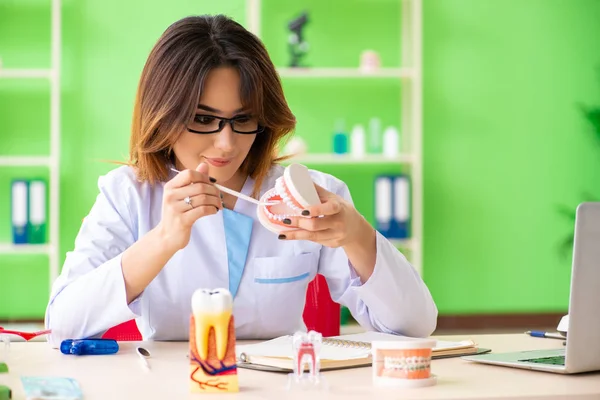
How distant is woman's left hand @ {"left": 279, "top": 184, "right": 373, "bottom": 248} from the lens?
1.55 meters

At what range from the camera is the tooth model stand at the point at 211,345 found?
1227mm

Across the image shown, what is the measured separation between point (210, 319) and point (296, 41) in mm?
3972

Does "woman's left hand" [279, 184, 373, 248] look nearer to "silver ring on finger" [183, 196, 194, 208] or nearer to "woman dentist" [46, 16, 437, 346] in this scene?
"woman dentist" [46, 16, 437, 346]

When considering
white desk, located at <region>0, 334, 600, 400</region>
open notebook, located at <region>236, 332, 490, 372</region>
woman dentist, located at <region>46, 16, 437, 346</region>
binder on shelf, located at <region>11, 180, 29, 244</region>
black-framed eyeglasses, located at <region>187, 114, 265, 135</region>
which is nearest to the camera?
white desk, located at <region>0, 334, 600, 400</region>

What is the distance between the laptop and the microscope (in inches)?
151

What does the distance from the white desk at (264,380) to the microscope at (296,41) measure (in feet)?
11.7

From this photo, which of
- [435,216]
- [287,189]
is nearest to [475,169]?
[435,216]

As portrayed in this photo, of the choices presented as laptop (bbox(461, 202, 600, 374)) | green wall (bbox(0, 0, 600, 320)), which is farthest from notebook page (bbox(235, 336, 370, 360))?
green wall (bbox(0, 0, 600, 320))

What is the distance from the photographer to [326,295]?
6.98 ft

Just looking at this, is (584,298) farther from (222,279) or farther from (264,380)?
(222,279)

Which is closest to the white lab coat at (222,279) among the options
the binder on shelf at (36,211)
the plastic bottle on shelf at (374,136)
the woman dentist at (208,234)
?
the woman dentist at (208,234)

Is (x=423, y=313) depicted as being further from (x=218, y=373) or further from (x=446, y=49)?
(x=446, y=49)

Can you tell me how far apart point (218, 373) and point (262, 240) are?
785mm

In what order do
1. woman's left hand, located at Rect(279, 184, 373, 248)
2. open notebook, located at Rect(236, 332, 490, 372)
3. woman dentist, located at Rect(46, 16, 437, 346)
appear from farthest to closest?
woman dentist, located at Rect(46, 16, 437, 346), woman's left hand, located at Rect(279, 184, 373, 248), open notebook, located at Rect(236, 332, 490, 372)
